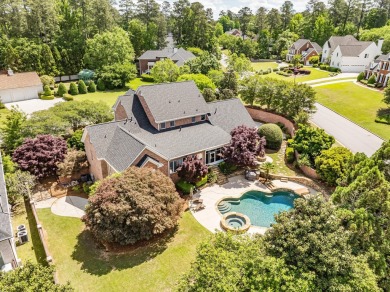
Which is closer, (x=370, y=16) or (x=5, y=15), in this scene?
A: (x=5, y=15)

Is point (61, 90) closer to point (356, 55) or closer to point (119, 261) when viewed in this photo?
point (119, 261)

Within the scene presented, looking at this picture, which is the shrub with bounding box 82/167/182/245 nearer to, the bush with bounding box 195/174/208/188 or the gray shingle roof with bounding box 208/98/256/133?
the bush with bounding box 195/174/208/188

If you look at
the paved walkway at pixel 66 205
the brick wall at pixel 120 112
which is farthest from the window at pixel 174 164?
the brick wall at pixel 120 112

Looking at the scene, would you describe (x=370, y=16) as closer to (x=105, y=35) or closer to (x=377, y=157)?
(x=105, y=35)

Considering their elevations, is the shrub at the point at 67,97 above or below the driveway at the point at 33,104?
above

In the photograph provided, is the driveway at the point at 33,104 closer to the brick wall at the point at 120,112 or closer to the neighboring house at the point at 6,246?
the brick wall at the point at 120,112

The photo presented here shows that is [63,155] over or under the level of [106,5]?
under

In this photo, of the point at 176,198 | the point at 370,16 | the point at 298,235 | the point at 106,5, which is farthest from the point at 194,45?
the point at 298,235
